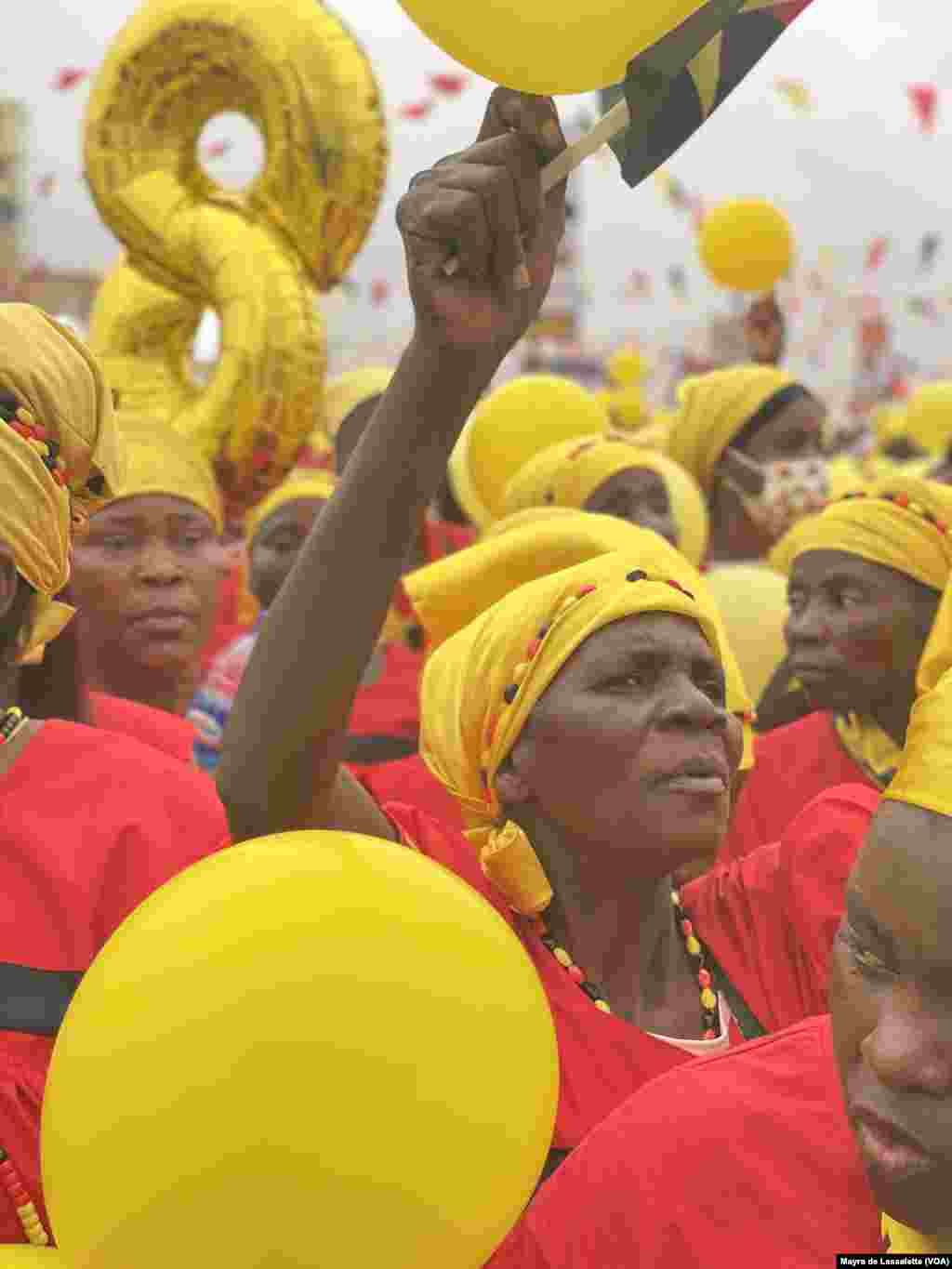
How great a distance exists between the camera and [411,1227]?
1.38 m

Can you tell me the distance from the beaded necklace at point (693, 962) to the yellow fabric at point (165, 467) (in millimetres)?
2063

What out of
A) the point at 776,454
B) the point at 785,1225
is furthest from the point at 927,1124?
the point at 776,454

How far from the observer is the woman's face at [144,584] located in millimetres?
4203

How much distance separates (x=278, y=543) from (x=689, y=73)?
4669 millimetres

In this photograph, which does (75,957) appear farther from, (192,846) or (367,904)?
(367,904)

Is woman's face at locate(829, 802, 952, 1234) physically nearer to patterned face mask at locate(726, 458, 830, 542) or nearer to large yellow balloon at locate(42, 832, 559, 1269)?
large yellow balloon at locate(42, 832, 559, 1269)

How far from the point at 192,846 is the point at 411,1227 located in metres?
0.87

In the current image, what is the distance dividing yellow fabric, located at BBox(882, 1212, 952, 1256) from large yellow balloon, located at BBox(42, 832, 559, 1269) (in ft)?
0.99

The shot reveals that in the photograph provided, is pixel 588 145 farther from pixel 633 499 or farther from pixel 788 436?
pixel 788 436

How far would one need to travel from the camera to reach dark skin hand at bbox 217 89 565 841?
1.71 m

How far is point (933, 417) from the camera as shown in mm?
12711

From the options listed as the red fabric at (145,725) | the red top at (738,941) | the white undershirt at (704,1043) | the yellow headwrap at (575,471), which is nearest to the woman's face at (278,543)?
the yellow headwrap at (575,471)

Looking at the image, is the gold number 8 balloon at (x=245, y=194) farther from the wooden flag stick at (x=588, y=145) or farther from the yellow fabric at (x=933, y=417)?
the yellow fabric at (x=933, y=417)

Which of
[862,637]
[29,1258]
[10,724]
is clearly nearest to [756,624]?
[862,637]
